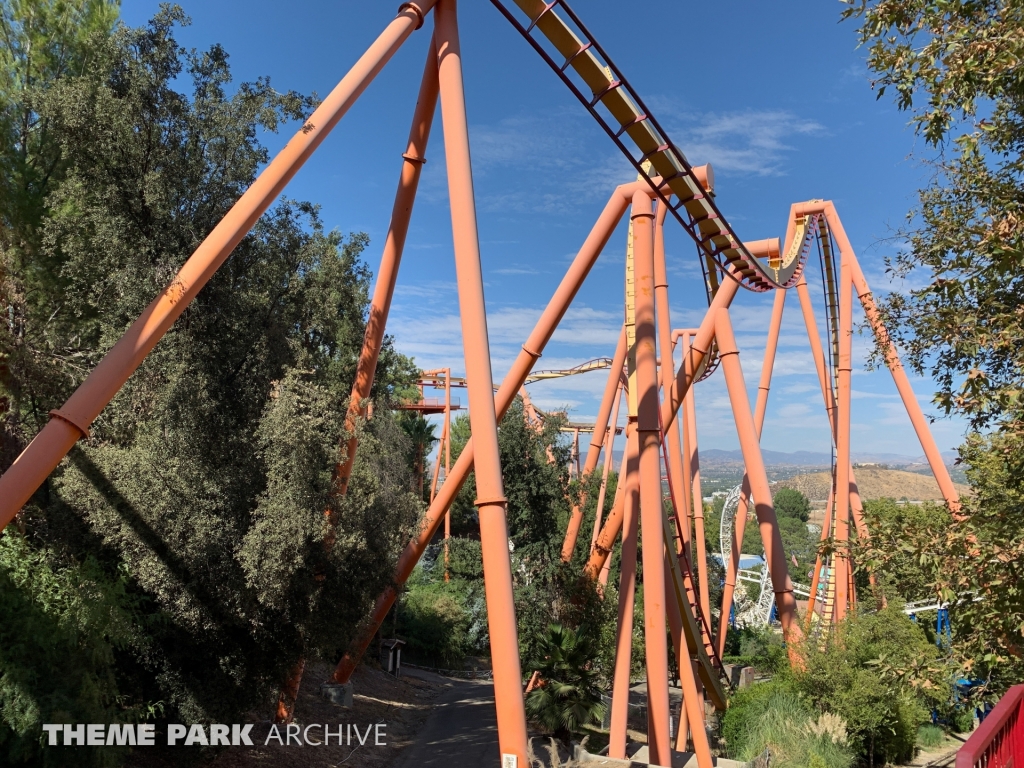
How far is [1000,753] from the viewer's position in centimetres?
405

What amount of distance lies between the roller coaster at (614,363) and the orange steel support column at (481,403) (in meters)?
0.02

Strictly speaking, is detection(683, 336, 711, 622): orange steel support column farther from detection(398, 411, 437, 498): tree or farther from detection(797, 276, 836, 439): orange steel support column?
detection(398, 411, 437, 498): tree

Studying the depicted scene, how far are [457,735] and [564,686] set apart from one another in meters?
2.78

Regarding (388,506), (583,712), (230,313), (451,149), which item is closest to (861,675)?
(583,712)

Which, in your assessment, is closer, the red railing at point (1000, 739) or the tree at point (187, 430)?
the red railing at point (1000, 739)

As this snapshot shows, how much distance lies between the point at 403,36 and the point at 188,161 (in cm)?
459

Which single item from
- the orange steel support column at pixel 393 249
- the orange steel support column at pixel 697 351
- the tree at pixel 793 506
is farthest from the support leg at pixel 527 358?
the tree at pixel 793 506

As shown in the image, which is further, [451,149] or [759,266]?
[759,266]

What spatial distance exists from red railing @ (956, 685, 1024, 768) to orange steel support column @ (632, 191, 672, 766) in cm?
574

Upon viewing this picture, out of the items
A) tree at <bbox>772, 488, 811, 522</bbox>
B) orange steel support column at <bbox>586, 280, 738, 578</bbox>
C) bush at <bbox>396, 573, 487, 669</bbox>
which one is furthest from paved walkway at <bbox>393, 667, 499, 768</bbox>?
tree at <bbox>772, 488, 811, 522</bbox>

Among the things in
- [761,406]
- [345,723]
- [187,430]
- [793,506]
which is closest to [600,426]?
[761,406]

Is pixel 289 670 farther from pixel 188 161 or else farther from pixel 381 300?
pixel 188 161

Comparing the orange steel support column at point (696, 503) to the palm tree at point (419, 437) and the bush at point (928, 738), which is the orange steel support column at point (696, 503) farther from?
the palm tree at point (419, 437)

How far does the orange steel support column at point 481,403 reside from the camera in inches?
264
